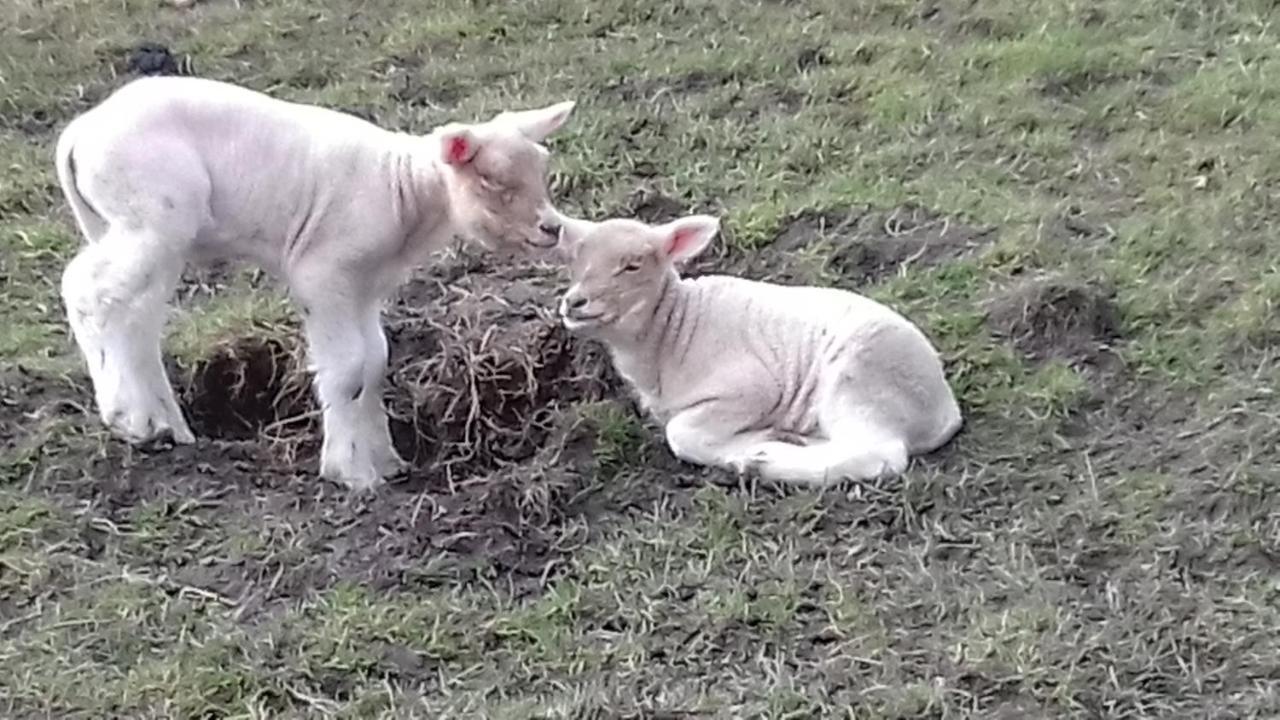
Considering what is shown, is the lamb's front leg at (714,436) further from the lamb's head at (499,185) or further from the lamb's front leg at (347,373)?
the lamb's front leg at (347,373)

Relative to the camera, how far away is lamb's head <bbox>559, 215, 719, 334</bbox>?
580cm

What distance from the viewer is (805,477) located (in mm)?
5449

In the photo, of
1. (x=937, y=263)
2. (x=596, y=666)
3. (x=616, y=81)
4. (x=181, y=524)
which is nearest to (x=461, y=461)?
(x=181, y=524)

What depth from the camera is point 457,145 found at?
18.1ft

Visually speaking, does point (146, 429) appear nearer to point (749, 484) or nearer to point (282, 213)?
point (282, 213)

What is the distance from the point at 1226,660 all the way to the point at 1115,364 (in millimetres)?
1698

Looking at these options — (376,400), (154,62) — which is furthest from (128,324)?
(154,62)

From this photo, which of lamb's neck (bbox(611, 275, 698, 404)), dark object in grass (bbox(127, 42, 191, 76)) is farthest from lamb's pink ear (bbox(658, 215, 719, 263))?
dark object in grass (bbox(127, 42, 191, 76))

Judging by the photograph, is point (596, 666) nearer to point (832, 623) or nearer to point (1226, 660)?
point (832, 623)

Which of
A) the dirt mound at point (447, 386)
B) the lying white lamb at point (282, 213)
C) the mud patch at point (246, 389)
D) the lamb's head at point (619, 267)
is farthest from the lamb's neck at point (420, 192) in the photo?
the mud patch at point (246, 389)

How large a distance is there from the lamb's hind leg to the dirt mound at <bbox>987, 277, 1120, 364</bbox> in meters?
2.69

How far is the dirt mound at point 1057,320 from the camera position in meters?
6.28

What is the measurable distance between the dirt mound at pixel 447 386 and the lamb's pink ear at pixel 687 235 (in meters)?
0.53

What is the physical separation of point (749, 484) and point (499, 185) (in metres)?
1.12
